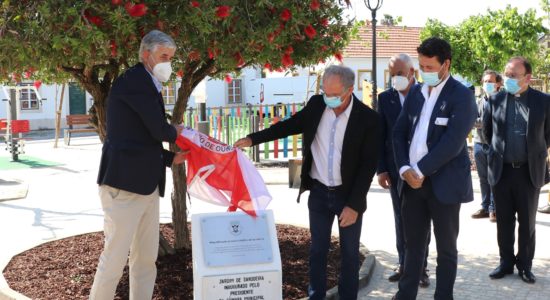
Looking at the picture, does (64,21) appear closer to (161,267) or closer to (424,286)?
(161,267)

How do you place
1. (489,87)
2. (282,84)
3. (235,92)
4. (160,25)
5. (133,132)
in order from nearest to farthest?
(133,132)
(160,25)
(489,87)
(282,84)
(235,92)

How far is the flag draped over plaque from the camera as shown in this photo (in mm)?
4918

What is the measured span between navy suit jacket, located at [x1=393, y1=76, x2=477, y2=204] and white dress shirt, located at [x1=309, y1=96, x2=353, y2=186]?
0.50 meters

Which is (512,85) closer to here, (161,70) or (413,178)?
(413,178)

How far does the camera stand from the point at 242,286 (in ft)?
14.4

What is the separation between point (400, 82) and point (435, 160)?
135cm

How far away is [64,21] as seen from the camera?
4.29m

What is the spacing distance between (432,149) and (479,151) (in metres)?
5.34

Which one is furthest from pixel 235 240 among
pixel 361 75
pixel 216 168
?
pixel 361 75

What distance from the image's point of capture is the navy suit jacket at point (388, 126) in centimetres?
578

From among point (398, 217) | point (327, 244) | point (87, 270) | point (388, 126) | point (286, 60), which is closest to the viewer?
point (327, 244)

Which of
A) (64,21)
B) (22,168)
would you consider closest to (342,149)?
(64,21)

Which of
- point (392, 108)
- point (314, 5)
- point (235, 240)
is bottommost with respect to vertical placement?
point (235, 240)

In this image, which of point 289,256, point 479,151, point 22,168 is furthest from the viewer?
point 22,168
